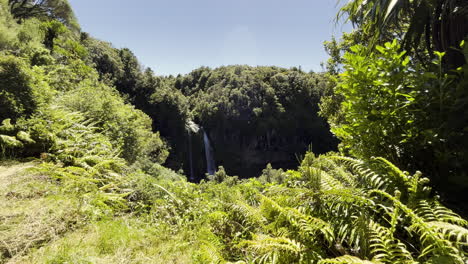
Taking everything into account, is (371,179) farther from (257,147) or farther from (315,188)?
(257,147)

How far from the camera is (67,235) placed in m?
2.61

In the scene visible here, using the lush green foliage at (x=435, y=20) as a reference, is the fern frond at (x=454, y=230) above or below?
below

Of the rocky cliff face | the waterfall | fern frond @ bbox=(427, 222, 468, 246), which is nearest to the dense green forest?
fern frond @ bbox=(427, 222, 468, 246)

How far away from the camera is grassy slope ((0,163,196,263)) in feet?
7.24

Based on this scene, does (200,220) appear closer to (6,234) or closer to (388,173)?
(6,234)

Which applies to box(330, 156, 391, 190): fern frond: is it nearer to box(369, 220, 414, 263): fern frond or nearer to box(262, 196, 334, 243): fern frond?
box(369, 220, 414, 263): fern frond

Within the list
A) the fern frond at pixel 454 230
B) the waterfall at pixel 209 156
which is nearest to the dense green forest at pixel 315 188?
the fern frond at pixel 454 230

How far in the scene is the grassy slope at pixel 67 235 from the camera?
221 centimetres

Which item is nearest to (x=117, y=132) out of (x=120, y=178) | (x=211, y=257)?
(x=120, y=178)

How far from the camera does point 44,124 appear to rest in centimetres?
522

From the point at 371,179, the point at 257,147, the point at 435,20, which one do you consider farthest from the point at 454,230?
the point at 257,147

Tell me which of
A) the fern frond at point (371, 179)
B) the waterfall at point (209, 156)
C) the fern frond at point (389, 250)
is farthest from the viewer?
the waterfall at point (209, 156)

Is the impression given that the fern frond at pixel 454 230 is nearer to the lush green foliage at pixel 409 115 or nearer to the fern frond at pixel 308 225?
the fern frond at pixel 308 225

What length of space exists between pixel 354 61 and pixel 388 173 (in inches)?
49.3
